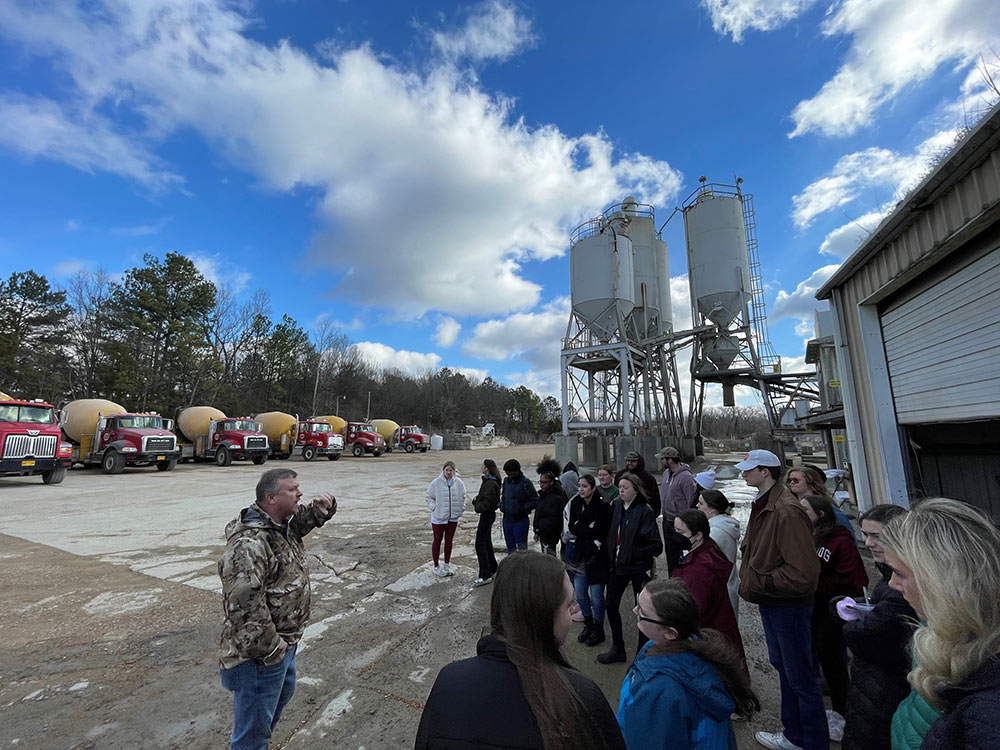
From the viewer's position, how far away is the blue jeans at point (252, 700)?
2062 mm

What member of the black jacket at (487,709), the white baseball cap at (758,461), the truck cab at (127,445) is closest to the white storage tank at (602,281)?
the white baseball cap at (758,461)

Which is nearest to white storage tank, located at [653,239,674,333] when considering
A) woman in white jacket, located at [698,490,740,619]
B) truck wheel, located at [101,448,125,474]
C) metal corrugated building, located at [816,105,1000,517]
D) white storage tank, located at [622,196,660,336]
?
white storage tank, located at [622,196,660,336]

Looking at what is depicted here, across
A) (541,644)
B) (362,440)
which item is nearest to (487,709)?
(541,644)

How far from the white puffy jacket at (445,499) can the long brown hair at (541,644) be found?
4262 millimetres

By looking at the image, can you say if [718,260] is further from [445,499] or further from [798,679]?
[798,679]

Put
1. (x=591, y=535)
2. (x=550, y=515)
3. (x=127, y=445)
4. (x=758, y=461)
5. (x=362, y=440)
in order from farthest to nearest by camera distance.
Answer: (x=362, y=440), (x=127, y=445), (x=550, y=515), (x=591, y=535), (x=758, y=461)

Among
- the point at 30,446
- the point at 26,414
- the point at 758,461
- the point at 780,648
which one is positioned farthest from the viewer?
the point at 26,414

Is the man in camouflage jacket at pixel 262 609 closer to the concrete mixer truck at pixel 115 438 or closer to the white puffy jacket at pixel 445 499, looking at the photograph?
the white puffy jacket at pixel 445 499

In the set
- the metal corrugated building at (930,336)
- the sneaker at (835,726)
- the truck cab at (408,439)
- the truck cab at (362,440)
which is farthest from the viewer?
the truck cab at (408,439)

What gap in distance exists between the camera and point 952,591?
1089mm

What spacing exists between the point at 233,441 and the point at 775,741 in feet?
79.2

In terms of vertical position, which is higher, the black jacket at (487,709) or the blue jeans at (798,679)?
the black jacket at (487,709)

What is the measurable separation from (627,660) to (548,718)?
307 centimetres

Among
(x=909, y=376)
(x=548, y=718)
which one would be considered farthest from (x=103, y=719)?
(x=909, y=376)
